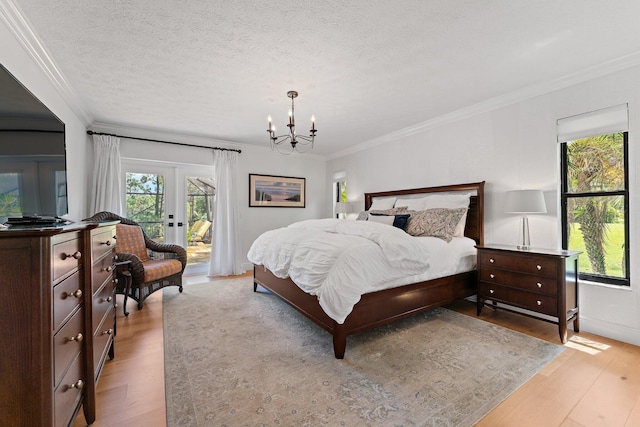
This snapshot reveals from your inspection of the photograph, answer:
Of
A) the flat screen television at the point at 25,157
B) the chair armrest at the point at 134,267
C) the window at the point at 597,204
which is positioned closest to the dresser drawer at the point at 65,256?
the flat screen television at the point at 25,157

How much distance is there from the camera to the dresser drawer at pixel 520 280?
2430 millimetres

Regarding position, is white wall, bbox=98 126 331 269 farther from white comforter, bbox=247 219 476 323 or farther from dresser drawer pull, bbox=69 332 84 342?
dresser drawer pull, bbox=69 332 84 342

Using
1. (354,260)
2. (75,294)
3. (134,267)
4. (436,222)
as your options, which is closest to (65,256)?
(75,294)

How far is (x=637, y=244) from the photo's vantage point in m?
2.34

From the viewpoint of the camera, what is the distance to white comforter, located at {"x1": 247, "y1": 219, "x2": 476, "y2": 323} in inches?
83.6

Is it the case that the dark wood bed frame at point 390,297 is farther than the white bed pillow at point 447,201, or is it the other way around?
the white bed pillow at point 447,201

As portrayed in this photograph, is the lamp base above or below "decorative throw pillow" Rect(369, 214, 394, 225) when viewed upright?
below

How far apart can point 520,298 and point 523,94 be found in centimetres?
215

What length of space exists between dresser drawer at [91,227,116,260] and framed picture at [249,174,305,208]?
340 cm

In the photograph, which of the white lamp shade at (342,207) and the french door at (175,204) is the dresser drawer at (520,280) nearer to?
the white lamp shade at (342,207)

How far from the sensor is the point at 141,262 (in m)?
3.13

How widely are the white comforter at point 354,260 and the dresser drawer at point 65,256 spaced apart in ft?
4.94

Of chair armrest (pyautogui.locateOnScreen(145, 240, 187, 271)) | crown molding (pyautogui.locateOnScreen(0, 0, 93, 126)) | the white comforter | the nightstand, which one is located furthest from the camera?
chair armrest (pyautogui.locateOnScreen(145, 240, 187, 271))

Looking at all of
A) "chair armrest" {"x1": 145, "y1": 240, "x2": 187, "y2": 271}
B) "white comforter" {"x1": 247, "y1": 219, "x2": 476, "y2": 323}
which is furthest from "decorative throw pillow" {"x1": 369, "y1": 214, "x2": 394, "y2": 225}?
"chair armrest" {"x1": 145, "y1": 240, "x2": 187, "y2": 271}
